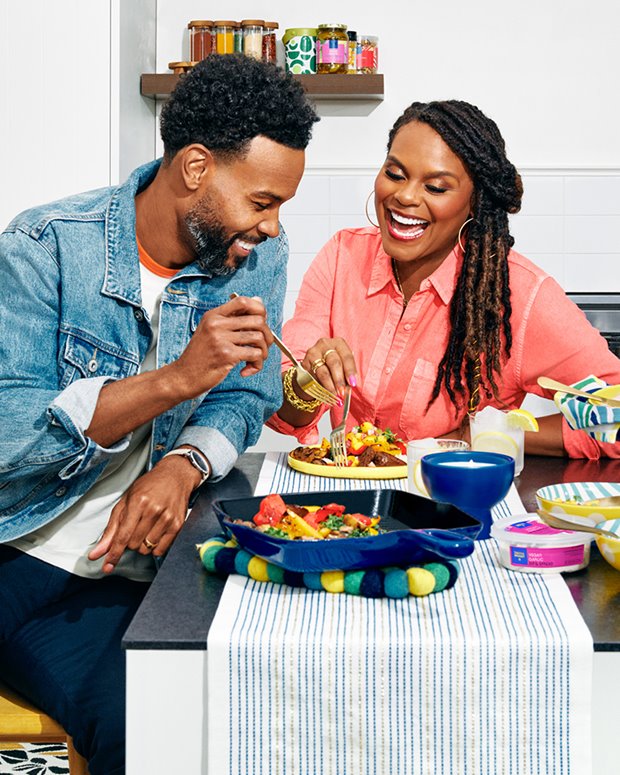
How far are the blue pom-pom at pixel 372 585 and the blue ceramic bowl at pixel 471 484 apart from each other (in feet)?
0.76

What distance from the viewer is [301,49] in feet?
11.6

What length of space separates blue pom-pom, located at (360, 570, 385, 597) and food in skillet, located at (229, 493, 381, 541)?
5 centimetres

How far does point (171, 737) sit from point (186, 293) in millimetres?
817

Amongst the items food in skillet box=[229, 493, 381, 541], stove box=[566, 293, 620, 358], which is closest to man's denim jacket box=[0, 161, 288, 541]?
food in skillet box=[229, 493, 381, 541]

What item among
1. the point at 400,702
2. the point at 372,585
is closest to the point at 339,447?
the point at 372,585

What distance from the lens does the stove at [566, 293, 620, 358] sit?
138 inches

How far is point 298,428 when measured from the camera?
6.52 feet

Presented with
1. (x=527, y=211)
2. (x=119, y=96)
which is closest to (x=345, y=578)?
(x=119, y=96)

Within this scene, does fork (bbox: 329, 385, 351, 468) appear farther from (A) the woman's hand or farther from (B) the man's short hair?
(B) the man's short hair

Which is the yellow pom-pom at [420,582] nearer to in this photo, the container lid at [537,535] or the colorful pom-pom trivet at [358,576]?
the colorful pom-pom trivet at [358,576]

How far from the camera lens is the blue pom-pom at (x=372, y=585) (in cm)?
104

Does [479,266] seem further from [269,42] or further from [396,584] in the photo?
[269,42]

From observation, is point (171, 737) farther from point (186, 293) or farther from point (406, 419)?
point (406, 419)

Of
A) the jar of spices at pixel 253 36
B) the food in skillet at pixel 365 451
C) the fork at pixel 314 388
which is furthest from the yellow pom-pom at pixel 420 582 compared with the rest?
the jar of spices at pixel 253 36
